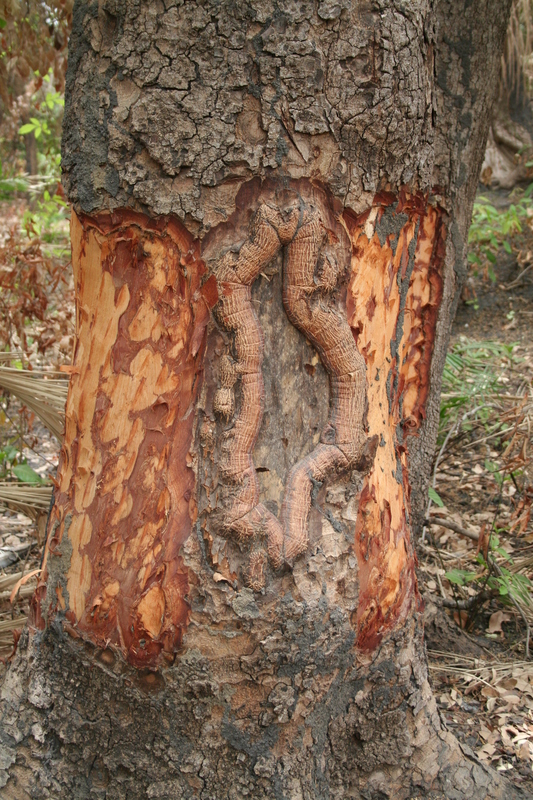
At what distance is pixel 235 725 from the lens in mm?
1592

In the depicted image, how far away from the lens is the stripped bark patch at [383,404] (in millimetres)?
1653

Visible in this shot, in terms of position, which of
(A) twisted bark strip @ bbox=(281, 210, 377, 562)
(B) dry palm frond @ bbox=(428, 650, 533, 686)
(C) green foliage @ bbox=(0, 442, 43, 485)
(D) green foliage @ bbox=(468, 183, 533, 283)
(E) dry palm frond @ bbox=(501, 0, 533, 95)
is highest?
(E) dry palm frond @ bbox=(501, 0, 533, 95)

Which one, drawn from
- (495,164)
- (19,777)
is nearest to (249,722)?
(19,777)

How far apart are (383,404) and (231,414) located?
450 millimetres

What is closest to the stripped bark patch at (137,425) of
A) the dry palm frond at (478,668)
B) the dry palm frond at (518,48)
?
the dry palm frond at (478,668)

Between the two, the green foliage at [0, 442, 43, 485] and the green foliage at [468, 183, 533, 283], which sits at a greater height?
the green foliage at [468, 183, 533, 283]

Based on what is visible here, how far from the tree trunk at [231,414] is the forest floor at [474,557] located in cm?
43

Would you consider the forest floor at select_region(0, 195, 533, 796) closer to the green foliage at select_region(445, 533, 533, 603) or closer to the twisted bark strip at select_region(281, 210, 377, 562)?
the green foliage at select_region(445, 533, 533, 603)

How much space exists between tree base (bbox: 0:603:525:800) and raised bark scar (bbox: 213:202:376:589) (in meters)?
0.20

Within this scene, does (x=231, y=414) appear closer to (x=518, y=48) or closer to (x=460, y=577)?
(x=460, y=577)

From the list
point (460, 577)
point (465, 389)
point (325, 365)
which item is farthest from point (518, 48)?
point (325, 365)

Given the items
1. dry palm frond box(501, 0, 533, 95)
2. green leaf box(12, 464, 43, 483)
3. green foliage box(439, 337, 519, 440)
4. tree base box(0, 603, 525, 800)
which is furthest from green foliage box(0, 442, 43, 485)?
dry palm frond box(501, 0, 533, 95)

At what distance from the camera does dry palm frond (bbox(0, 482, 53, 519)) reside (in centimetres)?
260

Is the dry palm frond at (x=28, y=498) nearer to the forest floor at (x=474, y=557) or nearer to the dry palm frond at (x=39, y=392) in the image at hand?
the forest floor at (x=474, y=557)
